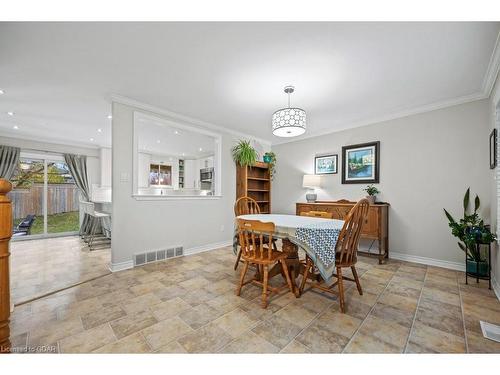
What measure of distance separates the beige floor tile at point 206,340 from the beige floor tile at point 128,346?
23 cm

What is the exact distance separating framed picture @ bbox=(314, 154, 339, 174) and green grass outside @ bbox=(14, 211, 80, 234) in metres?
6.30

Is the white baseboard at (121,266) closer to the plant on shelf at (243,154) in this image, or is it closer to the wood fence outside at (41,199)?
the plant on shelf at (243,154)

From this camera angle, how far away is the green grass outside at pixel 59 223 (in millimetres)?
5059

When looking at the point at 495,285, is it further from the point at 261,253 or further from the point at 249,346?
the point at 249,346

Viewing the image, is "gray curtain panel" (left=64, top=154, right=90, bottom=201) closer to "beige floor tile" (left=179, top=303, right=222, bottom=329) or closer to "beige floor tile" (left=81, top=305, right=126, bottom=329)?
"beige floor tile" (left=81, top=305, right=126, bottom=329)

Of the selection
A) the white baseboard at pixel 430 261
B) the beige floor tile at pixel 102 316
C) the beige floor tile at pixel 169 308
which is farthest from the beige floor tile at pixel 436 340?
the beige floor tile at pixel 102 316

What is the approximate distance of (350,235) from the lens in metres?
1.96

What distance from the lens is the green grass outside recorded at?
5059 mm

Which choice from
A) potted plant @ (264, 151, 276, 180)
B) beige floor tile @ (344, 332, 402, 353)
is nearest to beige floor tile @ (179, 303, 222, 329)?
beige floor tile @ (344, 332, 402, 353)

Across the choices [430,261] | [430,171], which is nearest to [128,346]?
[430,261]

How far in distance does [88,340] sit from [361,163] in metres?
4.27


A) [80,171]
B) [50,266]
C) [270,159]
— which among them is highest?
[270,159]

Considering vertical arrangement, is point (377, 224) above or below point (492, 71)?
below
